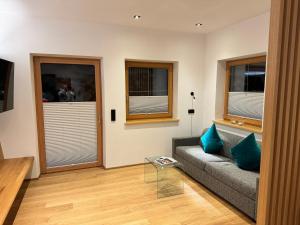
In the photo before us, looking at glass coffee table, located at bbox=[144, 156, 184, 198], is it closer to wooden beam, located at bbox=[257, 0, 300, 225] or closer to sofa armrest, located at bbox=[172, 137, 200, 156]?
sofa armrest, located at bbox=[172, 137, 200, 156]

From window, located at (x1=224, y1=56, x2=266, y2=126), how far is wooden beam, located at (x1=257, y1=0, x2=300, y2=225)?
95.5 inches

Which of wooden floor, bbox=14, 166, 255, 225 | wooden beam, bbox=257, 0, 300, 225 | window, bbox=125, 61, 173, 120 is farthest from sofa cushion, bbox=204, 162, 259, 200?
window, bbox=125, 61, 173, 120

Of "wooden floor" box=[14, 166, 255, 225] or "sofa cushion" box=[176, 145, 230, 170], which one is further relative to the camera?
"sofa cushion" box=[176, 145, 230, 170]

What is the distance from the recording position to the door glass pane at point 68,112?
3686mm

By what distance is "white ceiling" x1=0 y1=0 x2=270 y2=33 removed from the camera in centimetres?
275

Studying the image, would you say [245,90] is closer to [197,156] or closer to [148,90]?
[197,156]

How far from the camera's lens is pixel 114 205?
2.81m

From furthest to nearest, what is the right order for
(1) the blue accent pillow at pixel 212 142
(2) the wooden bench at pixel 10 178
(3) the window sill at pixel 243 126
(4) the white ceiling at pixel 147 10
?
(1) the blue accent pillow at pixel 212 142, (3) the window sill at pixel 243 126, (4) the white ceiling at pixel 147 10, (2) the wooden bench at pixel 10 178

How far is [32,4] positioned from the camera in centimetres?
280

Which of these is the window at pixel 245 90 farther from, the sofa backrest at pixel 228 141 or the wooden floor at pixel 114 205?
the wooden floor at pixel 114 205

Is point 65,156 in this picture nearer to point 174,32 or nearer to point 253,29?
point 174,32

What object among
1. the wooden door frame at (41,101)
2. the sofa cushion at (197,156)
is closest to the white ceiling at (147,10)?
the wooden door frame at (41,101)

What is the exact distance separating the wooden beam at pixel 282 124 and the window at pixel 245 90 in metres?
2.43

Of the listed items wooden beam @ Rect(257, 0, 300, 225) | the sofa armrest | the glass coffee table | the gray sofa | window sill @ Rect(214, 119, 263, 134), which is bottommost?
the glass coffee table
